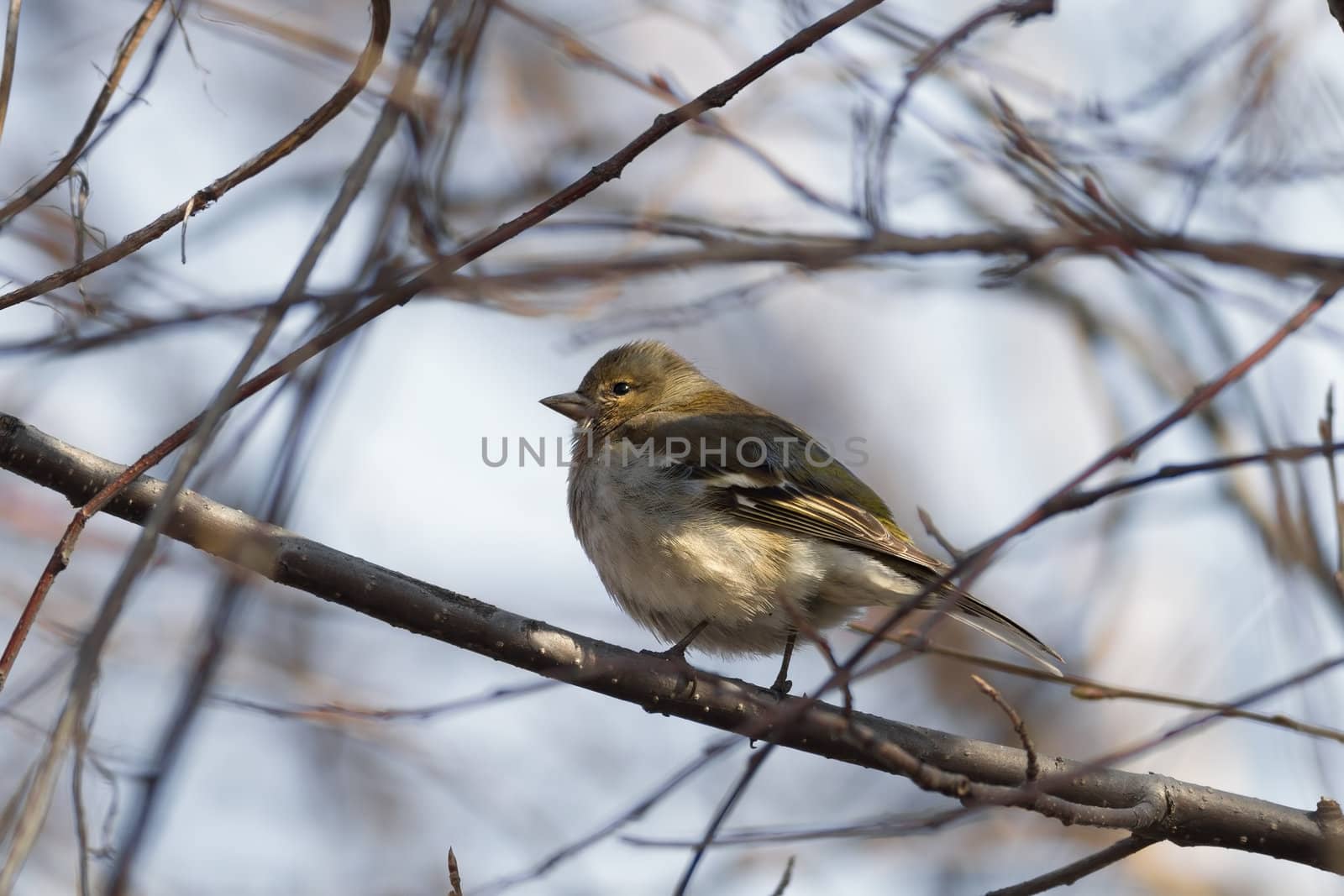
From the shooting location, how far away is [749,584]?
5.28 meters

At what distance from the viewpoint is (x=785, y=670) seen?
17.5 ft

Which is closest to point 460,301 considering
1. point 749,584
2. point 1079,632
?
point 749,584

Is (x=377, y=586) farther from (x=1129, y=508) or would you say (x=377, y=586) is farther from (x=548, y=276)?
(x=1129, y=508)

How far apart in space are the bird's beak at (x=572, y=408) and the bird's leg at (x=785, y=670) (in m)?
1.89

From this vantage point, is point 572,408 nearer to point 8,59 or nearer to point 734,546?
point 734,546

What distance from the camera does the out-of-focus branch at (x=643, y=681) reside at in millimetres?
3141

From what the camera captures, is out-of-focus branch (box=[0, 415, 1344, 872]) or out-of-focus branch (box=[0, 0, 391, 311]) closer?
out-of-focus branch (box=[0, 0, 391, 311])

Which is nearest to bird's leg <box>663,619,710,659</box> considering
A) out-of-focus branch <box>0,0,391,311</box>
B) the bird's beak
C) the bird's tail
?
the bird's tail

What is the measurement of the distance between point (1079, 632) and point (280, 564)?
7.58 m

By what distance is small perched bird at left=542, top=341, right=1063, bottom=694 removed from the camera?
528 cm

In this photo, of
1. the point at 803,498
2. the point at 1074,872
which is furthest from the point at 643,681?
the point at 803,498

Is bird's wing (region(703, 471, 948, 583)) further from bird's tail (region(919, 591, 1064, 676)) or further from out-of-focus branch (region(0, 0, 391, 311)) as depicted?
out-of-focus branch (region(0, 0, 391, 311))

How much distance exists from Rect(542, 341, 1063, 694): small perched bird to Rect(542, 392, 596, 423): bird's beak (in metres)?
0.68

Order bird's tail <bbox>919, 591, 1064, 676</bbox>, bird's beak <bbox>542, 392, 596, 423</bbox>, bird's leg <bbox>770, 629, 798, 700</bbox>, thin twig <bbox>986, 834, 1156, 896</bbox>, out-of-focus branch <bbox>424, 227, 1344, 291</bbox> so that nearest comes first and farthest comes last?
out-of-focus branch <bbox>424, 227, 1344, 291</bbox>, thin twig <bbox>986, 834, 1156, 896</bbox>, bird's tail <bbox>919, 591, 1064, 676</bbox>, bird's leg <bbox>770, 629, 798, 700</bbox>, bird's beak <bbox>542, 392, 596, 423</bbox>
